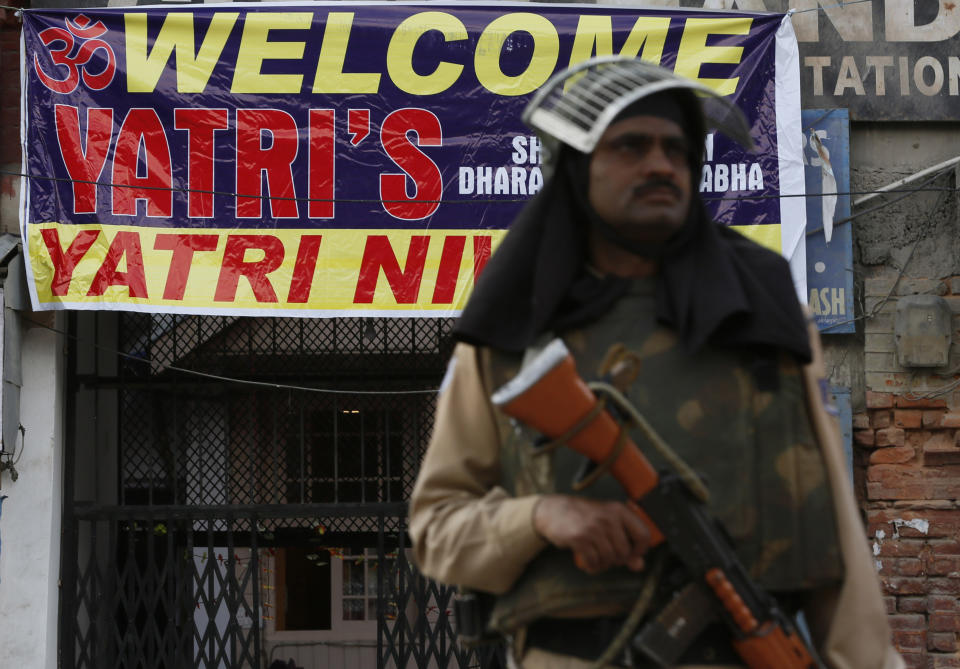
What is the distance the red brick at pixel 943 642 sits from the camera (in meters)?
6.14

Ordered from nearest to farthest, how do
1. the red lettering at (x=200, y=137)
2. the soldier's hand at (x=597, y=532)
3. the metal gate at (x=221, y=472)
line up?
the soldier's hand at (x=597, y=532)
the red lettering at (x=200, y=137)
the metal gate at (x=221, y=472)

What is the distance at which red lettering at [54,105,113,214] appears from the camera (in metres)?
6.16

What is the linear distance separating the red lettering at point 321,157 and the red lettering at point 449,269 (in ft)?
2.13

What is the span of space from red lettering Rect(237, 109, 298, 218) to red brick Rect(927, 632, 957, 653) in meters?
4.01

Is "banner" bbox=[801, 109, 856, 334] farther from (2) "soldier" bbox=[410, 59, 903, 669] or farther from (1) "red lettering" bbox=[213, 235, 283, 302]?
(2) "soldier" bbox=[410, 59, 903, 669]

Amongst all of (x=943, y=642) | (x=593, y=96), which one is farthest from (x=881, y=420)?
(x=593, y=96)

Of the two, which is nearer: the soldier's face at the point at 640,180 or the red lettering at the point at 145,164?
the soldier's face at the point at 640,180

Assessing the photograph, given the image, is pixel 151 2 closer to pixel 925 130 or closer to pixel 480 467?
pixel 925 130

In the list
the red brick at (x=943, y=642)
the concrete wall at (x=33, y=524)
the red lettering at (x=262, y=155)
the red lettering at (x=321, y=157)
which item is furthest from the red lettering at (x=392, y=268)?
the red brick at (x=943, y=642)

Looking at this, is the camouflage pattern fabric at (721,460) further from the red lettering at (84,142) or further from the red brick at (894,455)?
the red lettering at (84,142)

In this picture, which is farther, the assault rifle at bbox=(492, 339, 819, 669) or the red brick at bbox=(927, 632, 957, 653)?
the red brick at bbox=(927, 632, 957, 653)

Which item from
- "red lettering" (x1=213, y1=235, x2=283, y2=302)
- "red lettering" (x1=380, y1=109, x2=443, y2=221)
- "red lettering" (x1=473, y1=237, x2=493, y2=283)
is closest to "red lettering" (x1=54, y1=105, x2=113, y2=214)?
"red lettering" (x1=213, y1=235, x2=283, y2=302)

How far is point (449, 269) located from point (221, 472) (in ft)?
7.33

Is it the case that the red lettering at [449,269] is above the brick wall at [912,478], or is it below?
above
